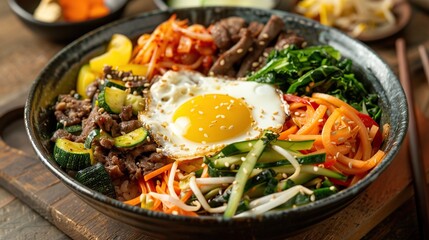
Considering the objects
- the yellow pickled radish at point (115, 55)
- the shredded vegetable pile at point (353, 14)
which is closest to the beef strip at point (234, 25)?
the yellow pickled radish at point (115, 55)

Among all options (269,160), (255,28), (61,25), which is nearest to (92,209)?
(269,160)

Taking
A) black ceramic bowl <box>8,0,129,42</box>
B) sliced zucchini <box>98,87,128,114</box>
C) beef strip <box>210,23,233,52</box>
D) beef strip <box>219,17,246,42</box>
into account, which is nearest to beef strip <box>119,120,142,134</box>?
sliced zucchini <box>98,87,128,114</box>

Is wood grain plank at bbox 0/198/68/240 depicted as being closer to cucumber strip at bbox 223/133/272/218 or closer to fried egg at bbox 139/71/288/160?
fried egg at bbox 139/71/288/160

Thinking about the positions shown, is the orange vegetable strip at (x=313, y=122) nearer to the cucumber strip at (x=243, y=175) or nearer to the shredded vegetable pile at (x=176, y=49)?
the cucumber strip at (x=243, y=175)

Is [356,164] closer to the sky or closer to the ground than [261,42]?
closer to the ground

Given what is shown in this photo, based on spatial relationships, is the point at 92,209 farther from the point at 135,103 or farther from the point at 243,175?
the point at 243,175

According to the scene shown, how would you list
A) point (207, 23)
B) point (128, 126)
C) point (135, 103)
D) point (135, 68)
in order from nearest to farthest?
point (128, 126)
point (135, 103)
point (135, 68)
point (207, 23)
